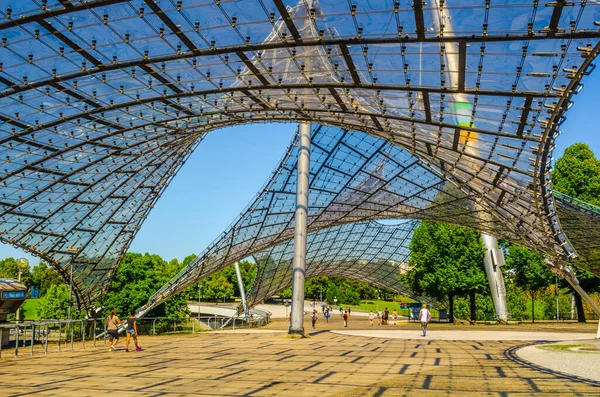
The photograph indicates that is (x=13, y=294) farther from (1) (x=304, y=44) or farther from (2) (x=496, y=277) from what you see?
(2) (x=496, y=277)

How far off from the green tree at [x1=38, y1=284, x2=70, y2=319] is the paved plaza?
76245 mm

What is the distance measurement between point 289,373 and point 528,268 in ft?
196

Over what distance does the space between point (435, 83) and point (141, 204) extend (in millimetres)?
39639

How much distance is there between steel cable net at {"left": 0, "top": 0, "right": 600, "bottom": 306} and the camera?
64.8 ft

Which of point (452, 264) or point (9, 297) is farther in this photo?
point (452, 264)

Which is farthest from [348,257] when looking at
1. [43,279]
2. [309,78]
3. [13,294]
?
[43,279]

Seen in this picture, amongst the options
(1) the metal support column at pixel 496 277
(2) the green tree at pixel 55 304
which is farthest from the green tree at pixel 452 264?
(2) the green tree at pixel 55 304

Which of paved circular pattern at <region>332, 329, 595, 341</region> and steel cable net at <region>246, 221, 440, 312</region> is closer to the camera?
paved circular pattern at <region>332, 329, 595, 341</region>

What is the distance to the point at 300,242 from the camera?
41.7 meters

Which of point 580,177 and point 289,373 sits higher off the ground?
point 580,177

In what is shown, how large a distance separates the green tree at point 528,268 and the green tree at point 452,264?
464cm

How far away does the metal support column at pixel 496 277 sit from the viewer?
226ft

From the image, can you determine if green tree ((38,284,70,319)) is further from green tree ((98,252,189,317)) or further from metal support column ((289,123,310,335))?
metal support column ((289,123,310,335))

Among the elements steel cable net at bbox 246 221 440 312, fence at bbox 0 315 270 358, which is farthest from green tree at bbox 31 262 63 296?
fence at bbox 0 315 270 358
